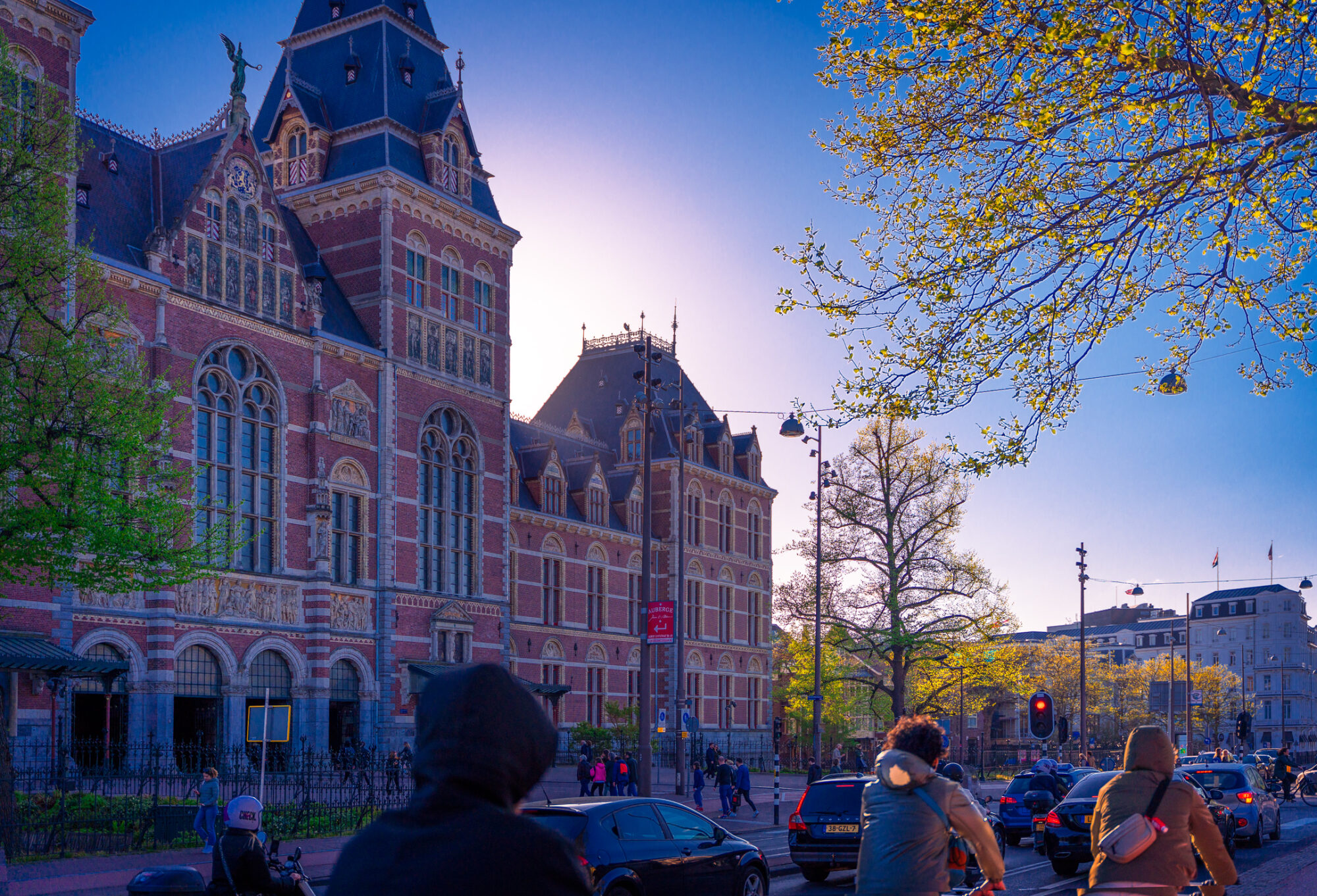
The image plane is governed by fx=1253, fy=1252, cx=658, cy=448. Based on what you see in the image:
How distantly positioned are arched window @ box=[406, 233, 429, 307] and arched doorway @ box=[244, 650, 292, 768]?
11.8m

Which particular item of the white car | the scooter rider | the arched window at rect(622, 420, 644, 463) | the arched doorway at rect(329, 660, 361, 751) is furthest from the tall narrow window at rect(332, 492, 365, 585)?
the scooter rider

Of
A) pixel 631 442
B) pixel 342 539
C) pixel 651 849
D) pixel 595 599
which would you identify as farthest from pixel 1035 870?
pixel 631 442

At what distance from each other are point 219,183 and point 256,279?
8.87ft

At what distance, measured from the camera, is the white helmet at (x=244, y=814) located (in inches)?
295

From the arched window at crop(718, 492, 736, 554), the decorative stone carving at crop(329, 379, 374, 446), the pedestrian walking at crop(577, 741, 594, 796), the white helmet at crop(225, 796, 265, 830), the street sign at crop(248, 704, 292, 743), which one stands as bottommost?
the pedestrian walking at crop(577, 741, 594, 796)

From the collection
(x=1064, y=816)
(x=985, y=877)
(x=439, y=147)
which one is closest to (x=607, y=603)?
(x=439, y=147)

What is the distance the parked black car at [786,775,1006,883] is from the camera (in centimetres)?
1688

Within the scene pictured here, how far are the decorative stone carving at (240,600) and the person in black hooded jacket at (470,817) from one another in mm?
29513

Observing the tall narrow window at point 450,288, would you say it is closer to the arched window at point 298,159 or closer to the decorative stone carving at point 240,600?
the arched window at point 298,159

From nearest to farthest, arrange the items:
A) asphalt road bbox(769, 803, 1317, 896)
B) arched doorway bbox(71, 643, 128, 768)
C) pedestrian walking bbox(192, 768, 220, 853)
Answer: asphalt road bbox(769, 803, 1317, 896), pedestrian walking bbox(192, 768, 220, 853), arched doorway bbox(71, 643, 128, 768)

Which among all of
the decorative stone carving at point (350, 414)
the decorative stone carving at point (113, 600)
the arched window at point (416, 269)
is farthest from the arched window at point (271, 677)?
the arched window at point (416, 269)

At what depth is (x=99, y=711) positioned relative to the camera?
30.8 metres

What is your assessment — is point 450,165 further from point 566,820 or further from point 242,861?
point 242,861

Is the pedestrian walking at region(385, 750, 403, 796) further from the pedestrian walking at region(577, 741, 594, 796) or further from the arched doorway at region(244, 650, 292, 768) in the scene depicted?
the pedestrian walking at region(577, 741, 594, 796)
